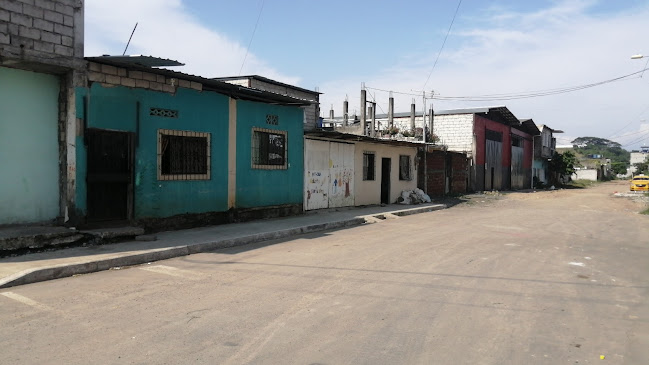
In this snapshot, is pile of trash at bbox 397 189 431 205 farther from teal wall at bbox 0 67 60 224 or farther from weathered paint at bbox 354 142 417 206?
teal wall at bbox 0 67 60 224

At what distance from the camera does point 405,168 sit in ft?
76.5

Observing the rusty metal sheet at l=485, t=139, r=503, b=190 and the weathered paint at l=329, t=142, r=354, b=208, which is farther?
the rusty metal sheet at l=485, t=139, r=503, b=190

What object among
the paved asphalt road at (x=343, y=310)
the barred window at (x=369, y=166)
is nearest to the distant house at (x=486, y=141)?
the barred window at (x=369, y=166)

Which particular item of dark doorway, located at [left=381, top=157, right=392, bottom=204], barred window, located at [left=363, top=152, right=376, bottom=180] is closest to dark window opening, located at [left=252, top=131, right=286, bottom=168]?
barred window, located at [left=363, top=152, right=376, bottom=180]

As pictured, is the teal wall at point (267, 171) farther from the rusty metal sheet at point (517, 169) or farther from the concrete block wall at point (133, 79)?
the rusty metal sheet at point (517, 169)

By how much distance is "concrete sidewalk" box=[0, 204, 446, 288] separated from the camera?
6809mm

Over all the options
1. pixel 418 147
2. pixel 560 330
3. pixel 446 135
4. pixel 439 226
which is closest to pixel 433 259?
pixel 560 330

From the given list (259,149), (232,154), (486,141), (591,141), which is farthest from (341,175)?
(591,141)

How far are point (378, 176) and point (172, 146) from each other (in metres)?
11.2

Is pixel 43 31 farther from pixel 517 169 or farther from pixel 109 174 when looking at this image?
pixel 517 169

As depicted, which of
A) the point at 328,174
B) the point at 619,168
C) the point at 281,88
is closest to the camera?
the point at 328,174

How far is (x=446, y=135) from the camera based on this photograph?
36.7 metres

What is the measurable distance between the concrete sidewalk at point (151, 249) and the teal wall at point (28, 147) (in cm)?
157

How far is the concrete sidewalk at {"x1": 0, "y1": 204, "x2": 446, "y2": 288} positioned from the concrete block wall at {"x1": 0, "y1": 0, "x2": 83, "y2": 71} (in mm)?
3701
